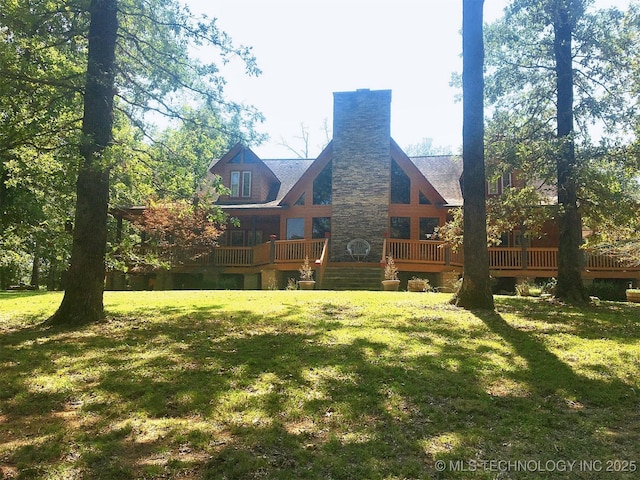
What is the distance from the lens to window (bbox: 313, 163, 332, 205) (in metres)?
23.5

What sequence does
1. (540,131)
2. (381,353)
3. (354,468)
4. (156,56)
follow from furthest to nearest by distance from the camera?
1. (540,131)
2. (156,56)
3. (381,353)
4. (354,468)

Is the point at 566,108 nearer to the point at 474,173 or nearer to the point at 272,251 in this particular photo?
the point at 474,173

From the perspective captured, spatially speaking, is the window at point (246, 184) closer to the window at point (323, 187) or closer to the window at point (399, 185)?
the window at point (323, 187)

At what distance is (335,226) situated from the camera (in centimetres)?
2252

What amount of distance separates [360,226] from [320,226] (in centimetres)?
215

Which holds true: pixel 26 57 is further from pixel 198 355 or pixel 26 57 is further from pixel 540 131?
pixel 540 131

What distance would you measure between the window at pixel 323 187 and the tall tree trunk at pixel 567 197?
40.0 feet

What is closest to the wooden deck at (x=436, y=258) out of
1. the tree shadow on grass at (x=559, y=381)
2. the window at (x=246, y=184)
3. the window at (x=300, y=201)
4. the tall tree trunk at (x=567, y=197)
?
the window at (x=300, y=201)

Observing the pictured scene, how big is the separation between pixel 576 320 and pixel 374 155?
15.1m

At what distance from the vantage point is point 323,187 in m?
23.7

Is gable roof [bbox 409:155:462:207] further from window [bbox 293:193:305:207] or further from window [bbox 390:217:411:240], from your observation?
window [bbox 293:193:305:207]

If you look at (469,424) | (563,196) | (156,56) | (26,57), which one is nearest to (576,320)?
(563,196)

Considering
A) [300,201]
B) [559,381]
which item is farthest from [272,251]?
[559,381]

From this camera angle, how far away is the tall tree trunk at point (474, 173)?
9898 mm
